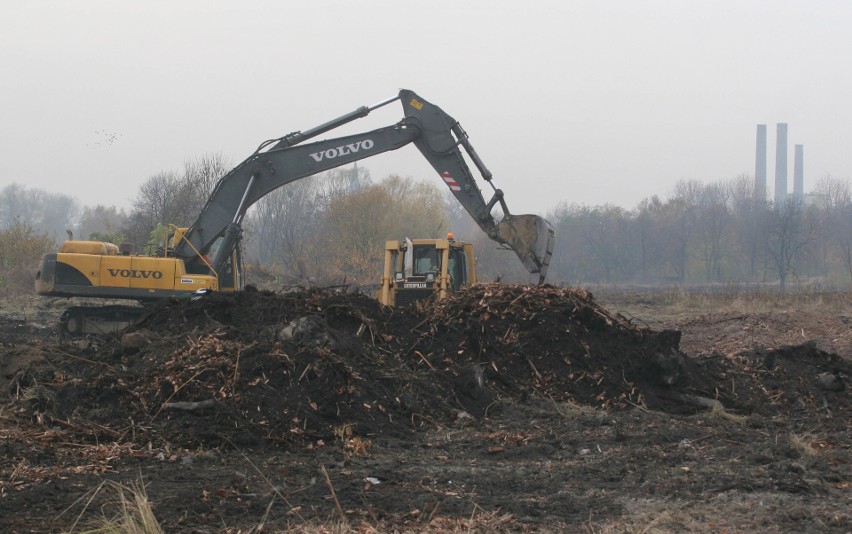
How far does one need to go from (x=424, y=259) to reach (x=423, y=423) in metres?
7.18

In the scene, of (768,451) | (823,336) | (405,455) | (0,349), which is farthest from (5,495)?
(823,336)

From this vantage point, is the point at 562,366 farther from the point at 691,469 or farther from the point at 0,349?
the point at 0,349

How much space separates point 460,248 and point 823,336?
28.7 feet

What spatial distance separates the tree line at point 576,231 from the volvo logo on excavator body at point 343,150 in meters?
20.6

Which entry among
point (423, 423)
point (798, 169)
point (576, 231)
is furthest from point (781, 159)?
point (423, 423)

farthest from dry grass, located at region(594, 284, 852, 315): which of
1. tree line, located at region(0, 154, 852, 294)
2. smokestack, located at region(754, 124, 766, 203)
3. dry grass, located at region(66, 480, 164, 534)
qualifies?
smokestack, located at region(754, 124, 766, 203)

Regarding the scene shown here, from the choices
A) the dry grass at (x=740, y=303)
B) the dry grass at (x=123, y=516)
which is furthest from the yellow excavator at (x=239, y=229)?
the dry grass at (x=740, y=303)

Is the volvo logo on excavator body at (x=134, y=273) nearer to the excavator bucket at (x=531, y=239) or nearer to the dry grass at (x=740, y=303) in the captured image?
the excavator bucket at (x=531, y=239)

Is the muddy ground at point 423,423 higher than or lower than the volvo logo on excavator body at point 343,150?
lower

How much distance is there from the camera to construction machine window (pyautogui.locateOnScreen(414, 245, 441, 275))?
15.9 m

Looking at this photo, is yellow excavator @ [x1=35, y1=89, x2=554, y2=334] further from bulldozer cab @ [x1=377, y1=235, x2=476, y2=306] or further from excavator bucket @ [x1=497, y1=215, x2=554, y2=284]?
bulldozer cab @ [x1=377, y1=235, x2=476, y2=306]

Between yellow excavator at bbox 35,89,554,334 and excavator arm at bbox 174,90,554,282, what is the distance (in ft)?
0.06

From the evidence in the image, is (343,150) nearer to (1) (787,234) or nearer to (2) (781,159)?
(1) (787,234)

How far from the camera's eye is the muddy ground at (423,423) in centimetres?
589
